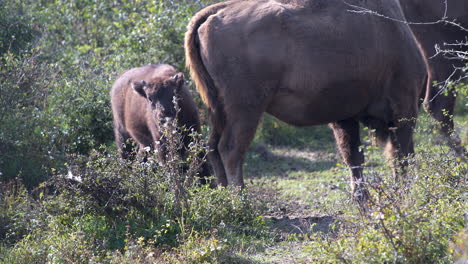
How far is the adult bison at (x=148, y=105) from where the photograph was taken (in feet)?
27.5

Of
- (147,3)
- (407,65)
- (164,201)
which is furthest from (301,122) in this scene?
(147,3)

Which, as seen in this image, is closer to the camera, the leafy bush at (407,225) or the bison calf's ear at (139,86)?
the leafy bush at (407,225)

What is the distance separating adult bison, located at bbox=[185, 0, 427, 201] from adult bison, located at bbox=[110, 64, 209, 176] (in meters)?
0.83

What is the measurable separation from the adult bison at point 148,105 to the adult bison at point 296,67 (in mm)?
827

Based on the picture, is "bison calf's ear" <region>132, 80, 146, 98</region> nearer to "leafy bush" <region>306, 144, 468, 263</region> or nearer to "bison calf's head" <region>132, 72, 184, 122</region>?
"bison calf's head" <region>132, 72, 184, 122</region>

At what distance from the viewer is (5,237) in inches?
260

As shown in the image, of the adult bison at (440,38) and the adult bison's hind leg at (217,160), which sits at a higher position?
the adult bison at (440,38)

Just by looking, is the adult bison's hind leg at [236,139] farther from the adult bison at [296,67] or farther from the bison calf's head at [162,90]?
the bison calf's head at [162,90]

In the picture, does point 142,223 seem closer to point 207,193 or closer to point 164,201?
point 164,201

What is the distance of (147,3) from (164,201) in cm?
637

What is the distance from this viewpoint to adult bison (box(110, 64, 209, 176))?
838 centimetres

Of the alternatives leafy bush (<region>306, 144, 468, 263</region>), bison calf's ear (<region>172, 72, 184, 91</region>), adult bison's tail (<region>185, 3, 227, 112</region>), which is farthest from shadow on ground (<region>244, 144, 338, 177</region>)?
leafy bush (<region>306, 144, 468, 263</region>)

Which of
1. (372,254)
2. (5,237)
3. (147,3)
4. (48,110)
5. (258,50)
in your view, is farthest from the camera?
(147,3)

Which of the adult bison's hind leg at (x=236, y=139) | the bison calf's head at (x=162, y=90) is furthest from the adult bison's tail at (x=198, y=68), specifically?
the bison calf's head at (x=162, y=90)
